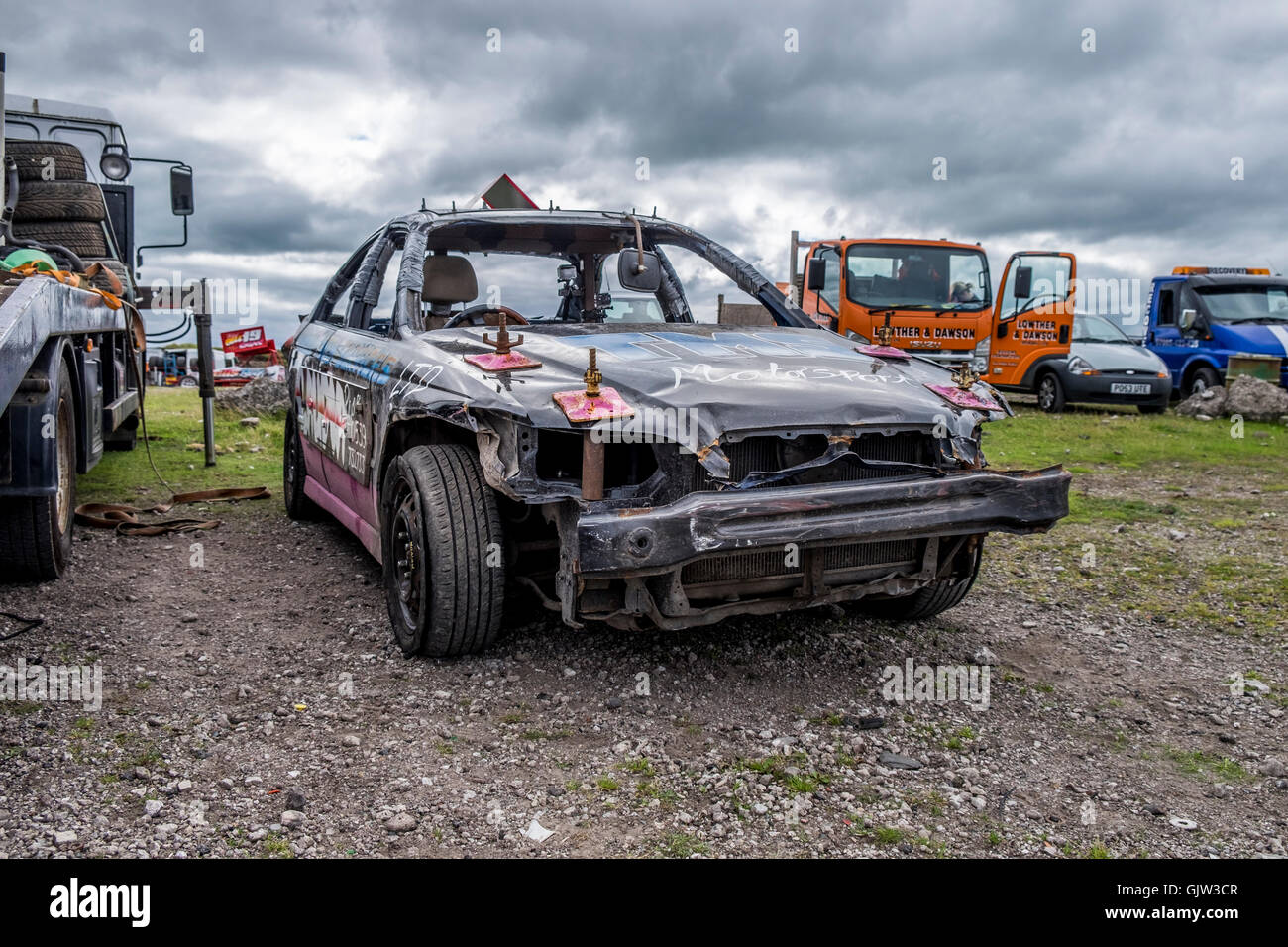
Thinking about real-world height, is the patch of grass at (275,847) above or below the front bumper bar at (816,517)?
below

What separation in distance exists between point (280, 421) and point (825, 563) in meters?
9.67

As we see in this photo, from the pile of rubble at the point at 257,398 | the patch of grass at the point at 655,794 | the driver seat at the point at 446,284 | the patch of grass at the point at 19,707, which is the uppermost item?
the driver seat at the point at 446,284

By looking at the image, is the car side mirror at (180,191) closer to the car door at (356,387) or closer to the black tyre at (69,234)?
the black tyre at (69,234)

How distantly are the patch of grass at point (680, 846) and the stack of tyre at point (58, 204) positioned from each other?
6.68 metres

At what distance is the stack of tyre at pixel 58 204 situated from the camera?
24.6 ft

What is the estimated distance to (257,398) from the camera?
12.2m

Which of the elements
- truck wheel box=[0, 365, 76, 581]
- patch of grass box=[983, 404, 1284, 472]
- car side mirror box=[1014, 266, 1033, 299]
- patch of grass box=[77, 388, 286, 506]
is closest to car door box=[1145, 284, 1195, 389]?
patch of grass box=[983, 404, 1284, 472]

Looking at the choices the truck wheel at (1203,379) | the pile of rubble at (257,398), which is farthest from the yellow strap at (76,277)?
the truck wheel at (1203,379)

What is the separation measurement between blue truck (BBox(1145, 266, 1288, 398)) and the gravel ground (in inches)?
436

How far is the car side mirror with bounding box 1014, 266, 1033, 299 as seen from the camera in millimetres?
13281

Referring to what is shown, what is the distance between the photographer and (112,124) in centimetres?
945

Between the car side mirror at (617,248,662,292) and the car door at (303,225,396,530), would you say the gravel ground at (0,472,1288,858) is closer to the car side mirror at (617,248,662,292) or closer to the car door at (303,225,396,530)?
the car door at (303,225,396,530)

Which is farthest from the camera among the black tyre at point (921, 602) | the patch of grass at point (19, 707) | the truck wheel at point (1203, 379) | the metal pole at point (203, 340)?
the truck wheel at point (1203, 379)

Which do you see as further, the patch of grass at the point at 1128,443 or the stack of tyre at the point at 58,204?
the patch of grass at the point at 1128,443
